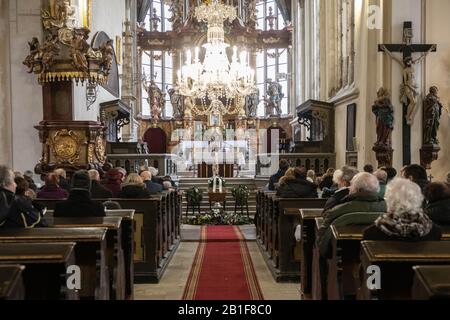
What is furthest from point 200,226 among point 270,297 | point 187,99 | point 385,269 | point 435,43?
point 187,99

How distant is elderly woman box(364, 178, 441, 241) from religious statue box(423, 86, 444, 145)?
8.63 m

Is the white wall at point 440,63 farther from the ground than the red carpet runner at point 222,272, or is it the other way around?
the white wall at point 440,63

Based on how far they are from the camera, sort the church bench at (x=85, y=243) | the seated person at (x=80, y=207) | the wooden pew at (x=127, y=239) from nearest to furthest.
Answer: the church bench at (x=85, y=243), the seated person at (x=80, y=207), the wooden pew at (x=127, y=239)

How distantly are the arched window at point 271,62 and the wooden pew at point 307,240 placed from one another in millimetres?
24132

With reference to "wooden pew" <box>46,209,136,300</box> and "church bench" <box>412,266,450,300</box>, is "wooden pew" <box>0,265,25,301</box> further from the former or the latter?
"wooden pew" <box>46,209,136,300</box>

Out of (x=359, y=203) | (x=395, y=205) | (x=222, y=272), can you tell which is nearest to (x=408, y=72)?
(x=222, y=272)

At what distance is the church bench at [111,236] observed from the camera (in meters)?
5.23

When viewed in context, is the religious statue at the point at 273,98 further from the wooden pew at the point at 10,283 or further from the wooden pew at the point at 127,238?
the wooden pew at the point at 10,283

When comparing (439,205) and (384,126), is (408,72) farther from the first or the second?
(439,205)

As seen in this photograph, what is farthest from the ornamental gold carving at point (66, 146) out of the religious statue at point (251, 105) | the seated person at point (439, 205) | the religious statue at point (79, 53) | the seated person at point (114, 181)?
the religious statue at point (251, 105)

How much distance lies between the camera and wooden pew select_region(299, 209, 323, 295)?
20.4 feet

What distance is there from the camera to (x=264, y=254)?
9.84 m
